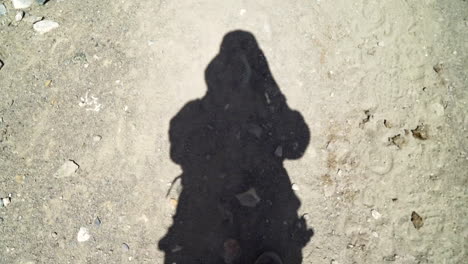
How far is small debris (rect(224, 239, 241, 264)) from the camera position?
3.01 m

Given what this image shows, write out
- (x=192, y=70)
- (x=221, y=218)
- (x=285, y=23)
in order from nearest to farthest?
(x=221, y=218)
(x=192, y=70)
(x=285, y=23)

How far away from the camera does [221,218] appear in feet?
10.3

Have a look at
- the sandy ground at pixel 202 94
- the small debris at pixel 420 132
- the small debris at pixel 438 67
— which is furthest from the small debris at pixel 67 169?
the small debris at pixel 438 67

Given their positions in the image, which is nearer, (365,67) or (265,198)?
(265,198)

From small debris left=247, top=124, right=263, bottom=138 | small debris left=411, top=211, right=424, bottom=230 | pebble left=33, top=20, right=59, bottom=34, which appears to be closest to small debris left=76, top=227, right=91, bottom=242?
small debris left=247, top=124, right=263, bottom=138

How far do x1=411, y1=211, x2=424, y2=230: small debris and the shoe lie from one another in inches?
52.5

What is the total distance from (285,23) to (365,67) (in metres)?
1.06

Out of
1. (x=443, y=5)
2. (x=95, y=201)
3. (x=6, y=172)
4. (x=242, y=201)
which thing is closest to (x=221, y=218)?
(x=242, y=201)

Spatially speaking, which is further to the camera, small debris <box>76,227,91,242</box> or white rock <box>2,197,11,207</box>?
white rock <box>2,197,11,207</box>

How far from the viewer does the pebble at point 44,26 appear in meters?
3.89

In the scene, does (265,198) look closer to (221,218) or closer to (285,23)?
(221,218)

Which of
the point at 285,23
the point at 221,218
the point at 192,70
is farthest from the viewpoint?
the point at 285,23

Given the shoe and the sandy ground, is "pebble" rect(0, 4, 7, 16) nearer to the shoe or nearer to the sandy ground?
the sandy ground

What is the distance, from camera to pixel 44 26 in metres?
3.90
